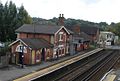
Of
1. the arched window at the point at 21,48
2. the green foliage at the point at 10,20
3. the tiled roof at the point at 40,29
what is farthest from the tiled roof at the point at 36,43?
the green foliage at the point at 10,20

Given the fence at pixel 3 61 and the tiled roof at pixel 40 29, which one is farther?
the tiled roof at pixel 40 29

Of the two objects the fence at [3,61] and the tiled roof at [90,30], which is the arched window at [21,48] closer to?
the fence at [3,61]

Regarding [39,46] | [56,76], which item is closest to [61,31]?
[39,46]

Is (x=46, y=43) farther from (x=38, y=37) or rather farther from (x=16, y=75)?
(x=16, y=75)

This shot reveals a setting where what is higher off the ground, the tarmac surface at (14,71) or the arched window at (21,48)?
the arched window at (21,48)

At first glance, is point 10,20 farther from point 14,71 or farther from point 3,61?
point 14,71

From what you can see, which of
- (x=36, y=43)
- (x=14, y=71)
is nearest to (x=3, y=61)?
(x=14, y=71)

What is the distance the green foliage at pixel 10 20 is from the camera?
63.8 m

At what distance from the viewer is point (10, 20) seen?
6512 centimetres

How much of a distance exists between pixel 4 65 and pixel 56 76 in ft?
23.0

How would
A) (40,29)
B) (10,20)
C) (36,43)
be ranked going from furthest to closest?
1. (10,20)
2. (40,29)
3. (36,43)

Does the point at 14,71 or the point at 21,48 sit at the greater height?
the point at 21,48

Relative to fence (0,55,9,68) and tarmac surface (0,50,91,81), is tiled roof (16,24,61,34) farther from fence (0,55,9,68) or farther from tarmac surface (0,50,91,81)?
fence (0,55,9,68)

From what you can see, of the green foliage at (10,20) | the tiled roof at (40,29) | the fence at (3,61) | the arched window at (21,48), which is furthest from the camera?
the green foliage at (10,20)
